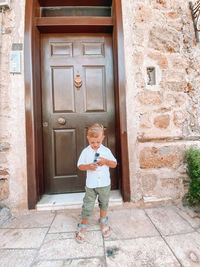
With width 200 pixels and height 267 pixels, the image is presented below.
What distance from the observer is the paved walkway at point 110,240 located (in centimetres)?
108

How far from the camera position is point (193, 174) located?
1.71 meters

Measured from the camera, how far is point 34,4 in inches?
72.2

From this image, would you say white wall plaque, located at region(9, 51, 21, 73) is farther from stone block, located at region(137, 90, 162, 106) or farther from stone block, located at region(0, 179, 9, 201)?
stone block, located at region(137, 90, 162, 106)

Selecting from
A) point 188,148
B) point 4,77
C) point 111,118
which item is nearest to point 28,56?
point 4,77

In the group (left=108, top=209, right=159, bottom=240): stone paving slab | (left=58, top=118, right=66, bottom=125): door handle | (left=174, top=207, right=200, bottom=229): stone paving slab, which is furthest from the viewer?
(left=58, top=118, right=66, bottom=125): door handle

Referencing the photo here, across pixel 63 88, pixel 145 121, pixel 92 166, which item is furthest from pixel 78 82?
pixel 92 166

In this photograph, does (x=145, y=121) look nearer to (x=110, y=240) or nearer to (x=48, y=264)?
(x=110, y=240)

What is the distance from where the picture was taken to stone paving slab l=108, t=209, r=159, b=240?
52.6 inches

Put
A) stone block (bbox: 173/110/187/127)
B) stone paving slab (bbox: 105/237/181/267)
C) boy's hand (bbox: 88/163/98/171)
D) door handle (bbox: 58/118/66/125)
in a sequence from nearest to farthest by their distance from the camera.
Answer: stone paving slab (bbox: 105/237/181/267)
boy's hand (bbox: 88/163/98/171)
stone block (bbox: 173/110/187/127)
door handle (bbox: 58/118/66/125)

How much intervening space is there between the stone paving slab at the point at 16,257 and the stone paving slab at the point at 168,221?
112 cm

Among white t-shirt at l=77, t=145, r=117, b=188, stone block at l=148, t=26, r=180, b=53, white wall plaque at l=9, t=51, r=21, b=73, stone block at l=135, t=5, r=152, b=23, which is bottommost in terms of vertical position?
white t-shirt at l=77, t=145, r=117, b=188

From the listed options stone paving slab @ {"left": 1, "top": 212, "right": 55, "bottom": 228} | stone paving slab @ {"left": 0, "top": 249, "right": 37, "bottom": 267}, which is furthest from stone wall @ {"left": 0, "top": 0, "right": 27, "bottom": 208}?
stone paving slab @ {"left": 0, "top": 249, "right": 37, "bottom": 267}

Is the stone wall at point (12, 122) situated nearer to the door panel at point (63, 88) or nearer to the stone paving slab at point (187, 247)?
the door panel at point (63, 88)

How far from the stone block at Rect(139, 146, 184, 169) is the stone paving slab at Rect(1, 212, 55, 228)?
3.97 ft
